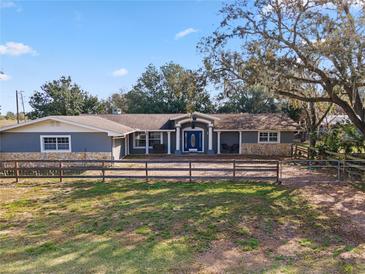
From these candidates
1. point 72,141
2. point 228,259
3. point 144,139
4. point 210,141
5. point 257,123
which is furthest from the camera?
point 144,139

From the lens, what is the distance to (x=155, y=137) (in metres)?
23.1

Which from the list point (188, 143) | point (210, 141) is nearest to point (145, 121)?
point (188, 143)

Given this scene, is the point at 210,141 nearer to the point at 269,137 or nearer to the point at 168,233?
the point at 269,137

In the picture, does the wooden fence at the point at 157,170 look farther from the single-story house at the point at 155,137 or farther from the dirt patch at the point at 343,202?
the single-story house at the point at 155,137

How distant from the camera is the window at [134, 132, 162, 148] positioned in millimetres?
23031

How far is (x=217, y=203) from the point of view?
8.42 metres

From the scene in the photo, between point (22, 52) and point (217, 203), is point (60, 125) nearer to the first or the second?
point (22, 52)

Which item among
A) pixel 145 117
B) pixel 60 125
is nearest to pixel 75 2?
pixel 60 125

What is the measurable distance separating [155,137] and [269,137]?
9837 mm

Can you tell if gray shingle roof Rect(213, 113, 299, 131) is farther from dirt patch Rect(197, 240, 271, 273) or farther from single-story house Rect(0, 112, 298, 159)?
dirt patch Rect(197, 240, 271, 273)

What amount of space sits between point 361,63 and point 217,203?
6.82 metres

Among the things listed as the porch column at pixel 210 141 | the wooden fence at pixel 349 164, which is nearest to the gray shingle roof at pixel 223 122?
the porch column at pixel 210 141

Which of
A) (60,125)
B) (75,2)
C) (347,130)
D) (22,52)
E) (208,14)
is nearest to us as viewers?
(75,2)

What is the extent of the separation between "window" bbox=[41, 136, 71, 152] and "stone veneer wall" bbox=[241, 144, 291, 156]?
13786 millimetres
